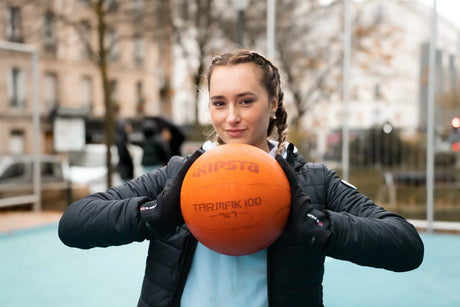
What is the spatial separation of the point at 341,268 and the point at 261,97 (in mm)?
4450

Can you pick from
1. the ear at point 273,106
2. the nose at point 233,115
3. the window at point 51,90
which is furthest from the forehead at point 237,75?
the window at point 51,90

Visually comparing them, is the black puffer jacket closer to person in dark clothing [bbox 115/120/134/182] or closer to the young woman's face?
the young woman's face

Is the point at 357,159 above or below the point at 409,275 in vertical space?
above

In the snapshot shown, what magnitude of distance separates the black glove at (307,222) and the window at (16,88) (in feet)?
27.1

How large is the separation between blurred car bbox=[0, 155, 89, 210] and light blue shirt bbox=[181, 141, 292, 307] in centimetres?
859

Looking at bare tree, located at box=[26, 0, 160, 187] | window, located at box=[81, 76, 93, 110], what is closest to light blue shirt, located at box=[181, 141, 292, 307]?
bare tree, located at box=[26, 0, 160, 187]

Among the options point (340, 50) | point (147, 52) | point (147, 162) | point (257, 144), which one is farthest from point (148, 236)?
point (147, 52)

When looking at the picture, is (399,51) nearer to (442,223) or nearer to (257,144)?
(442,223)

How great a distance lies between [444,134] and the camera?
306 inches

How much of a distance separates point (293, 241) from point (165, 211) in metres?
0.49

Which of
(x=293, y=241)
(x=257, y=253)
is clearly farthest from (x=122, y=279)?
(x=293, y=241)

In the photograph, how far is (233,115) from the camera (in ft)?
6.22

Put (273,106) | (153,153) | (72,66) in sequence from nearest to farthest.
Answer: (273,106)
(153,153)
(72,66)

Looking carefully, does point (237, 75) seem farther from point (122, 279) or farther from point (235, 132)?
point (122, 279)
